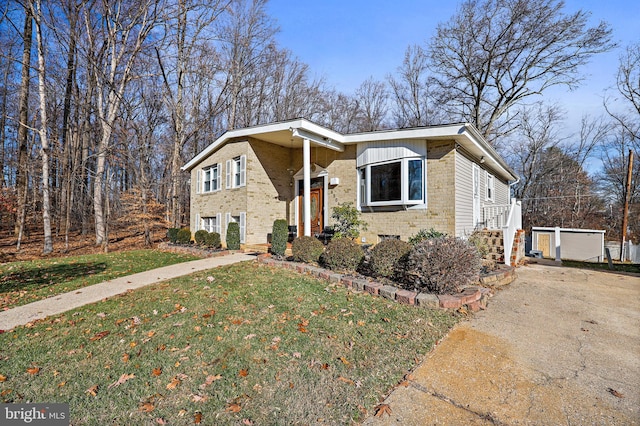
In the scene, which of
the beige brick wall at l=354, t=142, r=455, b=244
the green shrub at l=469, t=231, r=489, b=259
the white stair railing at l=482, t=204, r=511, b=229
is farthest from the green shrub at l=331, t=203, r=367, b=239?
the white stair railing at l=482, t=204, r=511, b=229

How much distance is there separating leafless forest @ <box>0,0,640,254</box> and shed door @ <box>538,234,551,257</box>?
3.85 m

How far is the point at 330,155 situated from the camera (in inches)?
408

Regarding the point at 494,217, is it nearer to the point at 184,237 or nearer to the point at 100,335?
the point at 100,335

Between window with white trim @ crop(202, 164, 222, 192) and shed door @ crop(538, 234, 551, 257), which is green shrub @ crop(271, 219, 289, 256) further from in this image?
shed door @ crop(538, 234, 551, 257)

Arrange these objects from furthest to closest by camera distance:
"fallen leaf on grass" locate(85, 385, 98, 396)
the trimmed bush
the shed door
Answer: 1. the shed door
2. the trimmed bush
3. "fallen leaf on grass" locate(85, 385, 98, 396)

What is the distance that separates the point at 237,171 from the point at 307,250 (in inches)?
234

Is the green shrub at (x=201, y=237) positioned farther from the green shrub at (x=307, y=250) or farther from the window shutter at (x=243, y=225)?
the green shrub at (x=307, y=250)

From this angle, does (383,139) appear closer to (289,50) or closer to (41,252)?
(41,252)

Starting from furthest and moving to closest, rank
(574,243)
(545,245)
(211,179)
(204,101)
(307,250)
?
1. (204,101)
2. (574,243)
3. (545,245)
4. (211,179)
5. (307,250)

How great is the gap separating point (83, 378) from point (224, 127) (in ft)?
72.5

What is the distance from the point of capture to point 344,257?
245 inches

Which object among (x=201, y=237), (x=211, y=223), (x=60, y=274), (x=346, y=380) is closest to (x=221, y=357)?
(x=346, y=380)

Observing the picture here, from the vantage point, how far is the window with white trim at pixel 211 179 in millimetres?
12766

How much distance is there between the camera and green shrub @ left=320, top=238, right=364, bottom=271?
6207 mm
